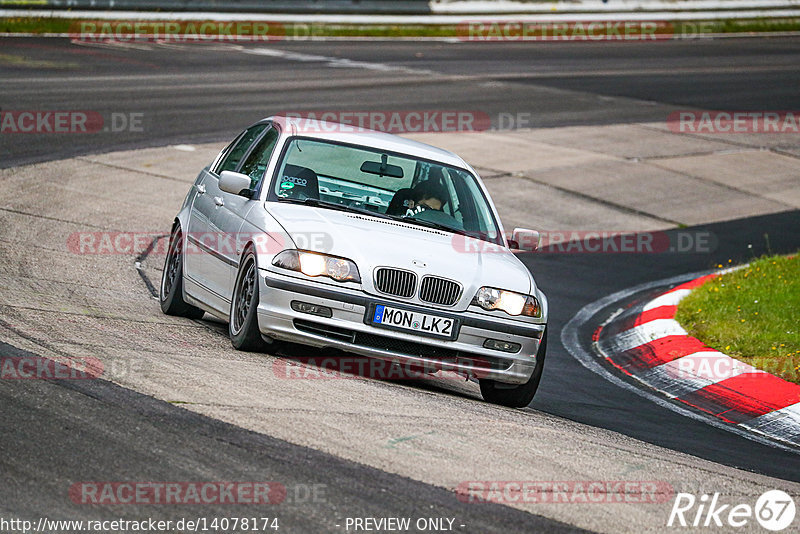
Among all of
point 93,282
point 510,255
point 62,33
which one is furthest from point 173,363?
point 62,33

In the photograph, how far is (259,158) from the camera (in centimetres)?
869

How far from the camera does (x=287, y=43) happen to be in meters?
30.4

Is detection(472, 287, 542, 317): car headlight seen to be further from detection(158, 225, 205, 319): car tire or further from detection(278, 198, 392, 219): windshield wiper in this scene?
detection(158, 225, 205, 319): car tire

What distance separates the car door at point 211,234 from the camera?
8203 millimetres

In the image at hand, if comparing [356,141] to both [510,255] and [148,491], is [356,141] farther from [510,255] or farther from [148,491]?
[148,491]

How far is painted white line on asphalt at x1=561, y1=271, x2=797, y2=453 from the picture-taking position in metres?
7.96

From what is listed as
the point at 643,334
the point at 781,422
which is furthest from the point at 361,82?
the point at 781,422

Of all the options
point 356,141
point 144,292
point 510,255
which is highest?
point 356,141

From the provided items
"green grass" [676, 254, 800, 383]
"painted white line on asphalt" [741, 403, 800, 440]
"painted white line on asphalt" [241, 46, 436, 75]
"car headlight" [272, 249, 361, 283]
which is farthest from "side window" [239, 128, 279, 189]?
"painted white line on asphalt" [241, 46, 436, 75]

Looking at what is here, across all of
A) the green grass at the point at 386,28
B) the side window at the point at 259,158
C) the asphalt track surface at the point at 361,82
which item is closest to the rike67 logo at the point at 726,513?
the side window at the point at 259,158

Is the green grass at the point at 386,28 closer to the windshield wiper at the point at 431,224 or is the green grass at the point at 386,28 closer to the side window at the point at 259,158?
the side window at the point at 259,158

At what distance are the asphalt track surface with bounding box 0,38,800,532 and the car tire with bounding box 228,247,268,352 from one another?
4.89 ft

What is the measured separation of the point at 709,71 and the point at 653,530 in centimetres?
2669

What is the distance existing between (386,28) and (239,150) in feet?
82.6
